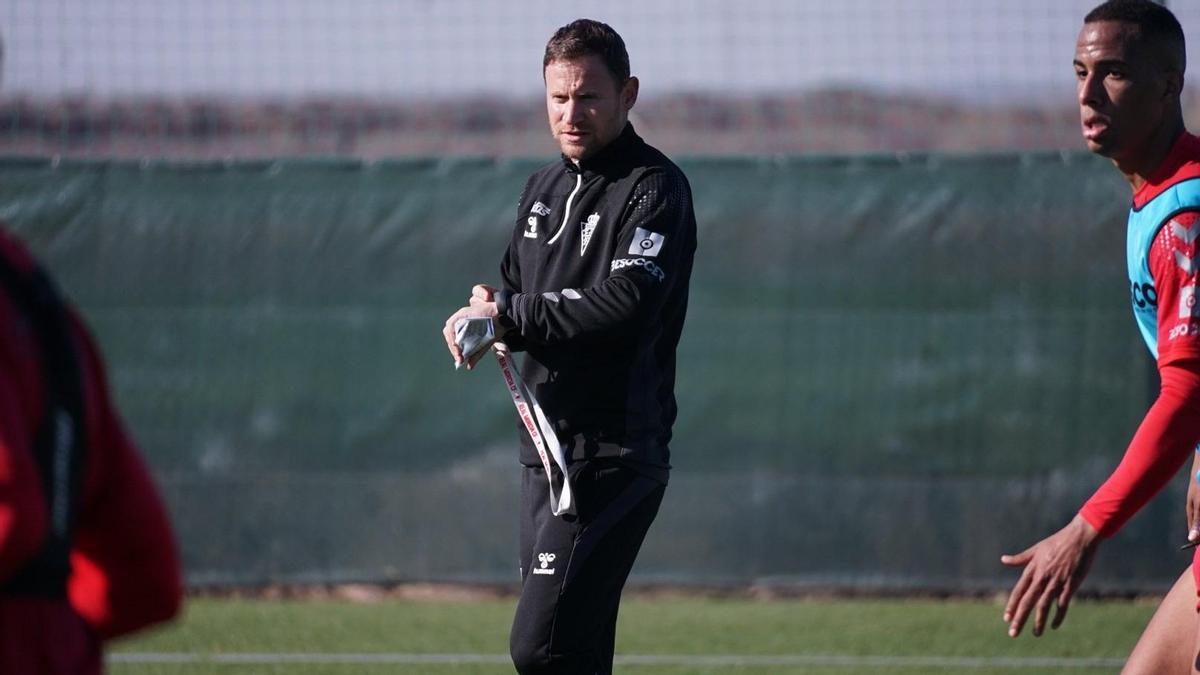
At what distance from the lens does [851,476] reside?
8266 millimetres

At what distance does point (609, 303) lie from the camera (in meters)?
3.92

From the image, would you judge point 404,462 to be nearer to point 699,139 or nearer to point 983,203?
point 983,203

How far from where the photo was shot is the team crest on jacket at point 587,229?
13.5 ft

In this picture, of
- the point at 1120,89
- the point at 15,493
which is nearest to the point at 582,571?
the point at 1120,89

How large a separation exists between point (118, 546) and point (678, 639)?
5266 mm

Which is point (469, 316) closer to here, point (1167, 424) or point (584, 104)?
point (584, 104)

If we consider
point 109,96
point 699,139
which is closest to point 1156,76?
point 109,96

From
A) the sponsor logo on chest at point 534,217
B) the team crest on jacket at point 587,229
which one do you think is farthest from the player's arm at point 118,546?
the sponsor logo on chest at point 534,217

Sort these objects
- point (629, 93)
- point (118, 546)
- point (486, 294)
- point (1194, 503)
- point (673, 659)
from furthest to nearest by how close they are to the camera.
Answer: point (673, 659)
point (629, 93)
point (486, 294)
point (1194, 503)
point (118, 546)

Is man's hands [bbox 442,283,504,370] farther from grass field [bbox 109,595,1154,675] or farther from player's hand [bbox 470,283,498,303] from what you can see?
grass field [bbox 109,595,1154,675]

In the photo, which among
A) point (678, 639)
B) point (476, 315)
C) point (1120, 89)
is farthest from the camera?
point (678, 639)

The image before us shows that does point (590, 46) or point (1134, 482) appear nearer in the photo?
point (1134, 482)

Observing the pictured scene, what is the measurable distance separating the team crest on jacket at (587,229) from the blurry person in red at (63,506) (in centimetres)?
203

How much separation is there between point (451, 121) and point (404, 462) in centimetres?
2155
